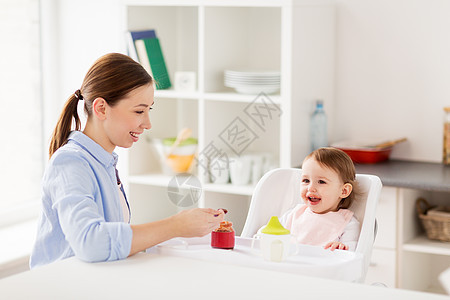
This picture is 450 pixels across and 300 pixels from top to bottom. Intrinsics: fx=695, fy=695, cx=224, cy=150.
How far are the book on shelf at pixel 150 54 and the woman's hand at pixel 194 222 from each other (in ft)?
5.56

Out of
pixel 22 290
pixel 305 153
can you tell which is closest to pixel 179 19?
pixel 305 153

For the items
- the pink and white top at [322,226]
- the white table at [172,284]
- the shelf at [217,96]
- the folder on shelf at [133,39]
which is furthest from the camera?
the folder on shelf at [133,39]

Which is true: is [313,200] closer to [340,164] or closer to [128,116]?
[340,164]

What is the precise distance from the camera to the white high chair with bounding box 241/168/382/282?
76.3 inches

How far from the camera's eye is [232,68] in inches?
134

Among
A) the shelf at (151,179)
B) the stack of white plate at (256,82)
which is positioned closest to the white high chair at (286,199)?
the stack of white plate at (256,82)

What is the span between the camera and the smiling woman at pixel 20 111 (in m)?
3.55

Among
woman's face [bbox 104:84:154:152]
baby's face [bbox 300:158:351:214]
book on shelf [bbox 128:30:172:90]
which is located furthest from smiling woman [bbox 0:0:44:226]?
baby's face [bbox 300:158:351:214]

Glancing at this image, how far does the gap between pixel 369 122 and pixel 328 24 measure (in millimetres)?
506

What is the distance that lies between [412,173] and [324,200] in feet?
2.90

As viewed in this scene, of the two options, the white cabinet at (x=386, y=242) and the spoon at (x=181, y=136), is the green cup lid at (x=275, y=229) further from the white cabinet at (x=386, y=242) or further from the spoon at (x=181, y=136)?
the spoon at (x=181, y=136)

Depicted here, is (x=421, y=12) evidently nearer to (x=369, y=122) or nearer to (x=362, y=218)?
(x=369, y=122)

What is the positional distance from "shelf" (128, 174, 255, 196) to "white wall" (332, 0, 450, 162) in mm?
561

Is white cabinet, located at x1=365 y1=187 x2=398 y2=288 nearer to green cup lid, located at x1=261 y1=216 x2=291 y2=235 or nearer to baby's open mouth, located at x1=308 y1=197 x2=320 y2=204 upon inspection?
baby's open mouth, located at x1=308 y1=197 x2=320 y2=204
